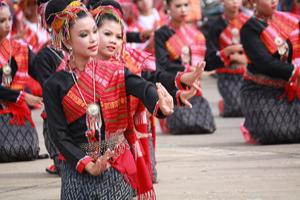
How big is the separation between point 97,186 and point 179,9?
521cm

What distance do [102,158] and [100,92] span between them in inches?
15.1

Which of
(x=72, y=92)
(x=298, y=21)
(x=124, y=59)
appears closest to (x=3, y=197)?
(x=124, y=59)

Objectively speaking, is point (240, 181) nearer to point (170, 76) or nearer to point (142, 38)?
point (170, 76)

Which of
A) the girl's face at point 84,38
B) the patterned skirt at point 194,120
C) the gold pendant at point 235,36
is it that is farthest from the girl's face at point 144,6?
the girl's face at point 84,38

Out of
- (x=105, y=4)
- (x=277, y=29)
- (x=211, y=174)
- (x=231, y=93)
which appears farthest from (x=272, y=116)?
(x=231, y=93)

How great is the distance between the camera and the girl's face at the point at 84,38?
523 centimetres

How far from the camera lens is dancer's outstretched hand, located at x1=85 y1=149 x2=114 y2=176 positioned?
491 centimetres

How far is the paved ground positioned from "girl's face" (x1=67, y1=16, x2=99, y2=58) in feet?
4.41

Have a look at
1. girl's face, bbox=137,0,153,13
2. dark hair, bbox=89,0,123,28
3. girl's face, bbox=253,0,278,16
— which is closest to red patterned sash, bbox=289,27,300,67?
girl's face, bbox=253,0,278,16

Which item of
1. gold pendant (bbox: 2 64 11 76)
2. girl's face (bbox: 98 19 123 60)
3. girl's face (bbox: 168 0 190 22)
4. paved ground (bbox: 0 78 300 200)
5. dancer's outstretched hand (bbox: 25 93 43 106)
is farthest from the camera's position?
girl's face (bbox: 168 0 190 22)

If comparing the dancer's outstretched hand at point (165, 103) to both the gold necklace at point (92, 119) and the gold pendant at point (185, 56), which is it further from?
the gold pendant at point (185, 56)

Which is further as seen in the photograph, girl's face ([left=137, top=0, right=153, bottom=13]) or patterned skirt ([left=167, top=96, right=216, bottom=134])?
girl's face ([left=137, top=0, right=153, bottom=13])

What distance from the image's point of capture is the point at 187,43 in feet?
33.4

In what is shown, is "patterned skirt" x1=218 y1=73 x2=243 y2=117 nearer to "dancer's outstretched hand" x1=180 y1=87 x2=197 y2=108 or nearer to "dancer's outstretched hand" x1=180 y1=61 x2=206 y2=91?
"dancer's outstretched hand" x1=180 y1=61 x2=206 y2=91
